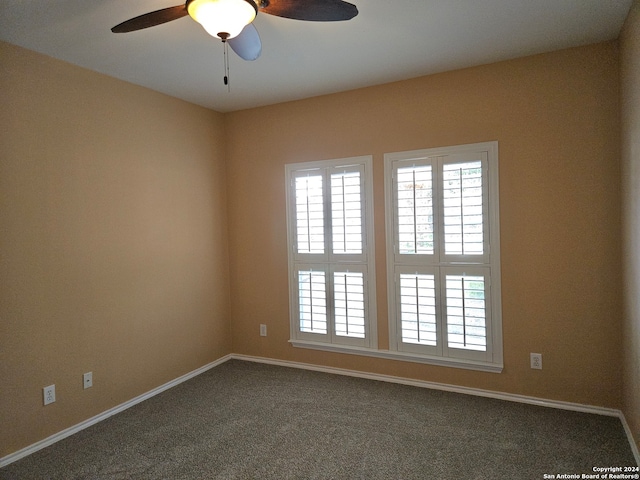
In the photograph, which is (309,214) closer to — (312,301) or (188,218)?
(312,301)

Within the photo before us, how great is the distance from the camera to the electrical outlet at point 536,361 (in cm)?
301

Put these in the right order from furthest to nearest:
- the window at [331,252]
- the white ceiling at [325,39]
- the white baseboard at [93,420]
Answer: the window at [331,252], the white baseboard at [93,420], the white ceiling at [325,39]

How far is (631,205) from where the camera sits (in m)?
2.41

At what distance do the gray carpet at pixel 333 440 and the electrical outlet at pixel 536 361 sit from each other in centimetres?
28

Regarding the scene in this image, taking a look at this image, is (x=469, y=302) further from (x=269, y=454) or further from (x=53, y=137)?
(x=53, y=137)

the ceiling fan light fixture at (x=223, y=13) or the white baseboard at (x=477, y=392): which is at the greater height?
the ceiling fan light fixture at (x=223, y=13)

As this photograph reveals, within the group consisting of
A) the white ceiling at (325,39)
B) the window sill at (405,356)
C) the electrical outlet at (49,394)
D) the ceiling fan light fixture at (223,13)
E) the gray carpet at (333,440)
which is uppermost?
the white ceiling at (325,39)

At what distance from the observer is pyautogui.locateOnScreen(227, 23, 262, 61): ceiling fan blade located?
191 centimetres

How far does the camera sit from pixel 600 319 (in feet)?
9.27

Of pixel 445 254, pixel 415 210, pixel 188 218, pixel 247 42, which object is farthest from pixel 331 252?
pixel 247 42

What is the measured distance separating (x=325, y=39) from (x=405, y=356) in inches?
96.6

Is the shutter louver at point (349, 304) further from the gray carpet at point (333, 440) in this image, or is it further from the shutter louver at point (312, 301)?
the gray carpet at point (333, 440)

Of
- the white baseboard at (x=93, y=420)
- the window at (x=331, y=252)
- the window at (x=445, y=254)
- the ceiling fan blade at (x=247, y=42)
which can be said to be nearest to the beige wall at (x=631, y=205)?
the window at (x=445, y=254)

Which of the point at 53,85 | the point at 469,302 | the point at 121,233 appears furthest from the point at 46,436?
the point at 469,302
